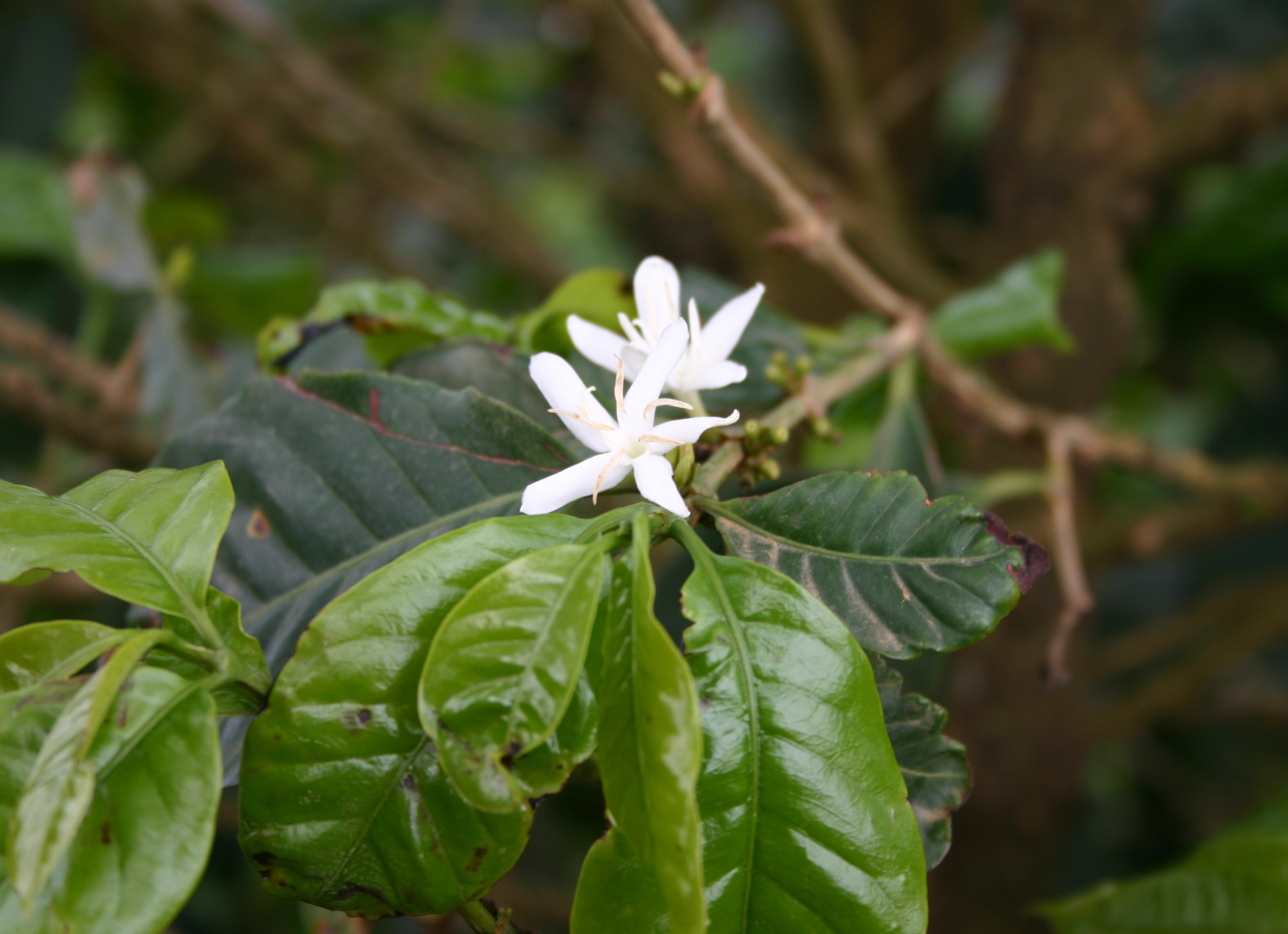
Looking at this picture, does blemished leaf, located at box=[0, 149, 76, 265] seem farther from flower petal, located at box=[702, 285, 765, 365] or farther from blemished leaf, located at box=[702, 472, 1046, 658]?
blemished leaf, located at box=[702, 472, 1046, 658]

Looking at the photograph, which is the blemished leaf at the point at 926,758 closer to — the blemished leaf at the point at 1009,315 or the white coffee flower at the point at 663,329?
the white coffee flower at the point at 663,329

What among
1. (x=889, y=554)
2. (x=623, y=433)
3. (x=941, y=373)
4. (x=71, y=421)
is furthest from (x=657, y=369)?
(x=71, y=421)

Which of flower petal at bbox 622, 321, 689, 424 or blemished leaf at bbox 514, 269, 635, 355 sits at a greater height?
blemished leaf at bbox 514, 269, 635, 355

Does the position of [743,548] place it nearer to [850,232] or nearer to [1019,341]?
[1019,341]

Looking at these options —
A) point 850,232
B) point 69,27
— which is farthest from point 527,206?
point 850,232

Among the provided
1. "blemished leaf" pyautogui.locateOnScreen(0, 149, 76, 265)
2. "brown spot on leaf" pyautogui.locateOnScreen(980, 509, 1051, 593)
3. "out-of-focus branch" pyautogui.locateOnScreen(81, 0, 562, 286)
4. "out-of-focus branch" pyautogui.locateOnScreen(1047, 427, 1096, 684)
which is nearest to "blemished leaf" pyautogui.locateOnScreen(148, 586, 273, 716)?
"brown spot on leaf" pyautogui.locateOnScreen(980, 509, 1051, 593)

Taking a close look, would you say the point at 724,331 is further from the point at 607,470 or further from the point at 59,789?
the point at 59,789

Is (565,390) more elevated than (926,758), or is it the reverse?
(565,390)
